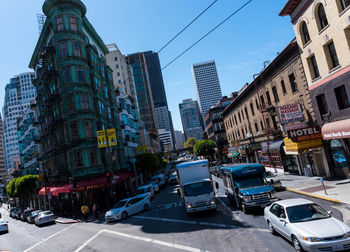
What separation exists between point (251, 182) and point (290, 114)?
11.2 meters

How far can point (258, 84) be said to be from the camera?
34.7m

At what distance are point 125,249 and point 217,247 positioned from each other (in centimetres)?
454

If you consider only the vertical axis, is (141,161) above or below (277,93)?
below

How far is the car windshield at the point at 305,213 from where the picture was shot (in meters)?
8.77

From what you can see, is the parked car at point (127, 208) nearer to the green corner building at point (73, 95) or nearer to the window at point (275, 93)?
the green corner building at point (73, 95)

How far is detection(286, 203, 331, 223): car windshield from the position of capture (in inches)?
345

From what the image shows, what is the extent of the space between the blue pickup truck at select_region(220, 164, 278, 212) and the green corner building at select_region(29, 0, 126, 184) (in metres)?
17.2

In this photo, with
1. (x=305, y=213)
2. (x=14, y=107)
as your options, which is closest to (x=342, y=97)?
(x=305, y=213)

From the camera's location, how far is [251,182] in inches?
616

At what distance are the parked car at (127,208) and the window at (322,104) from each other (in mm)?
17593

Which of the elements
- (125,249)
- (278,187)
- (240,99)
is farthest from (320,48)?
(240,99)

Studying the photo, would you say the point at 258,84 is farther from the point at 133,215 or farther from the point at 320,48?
the point at 133,215

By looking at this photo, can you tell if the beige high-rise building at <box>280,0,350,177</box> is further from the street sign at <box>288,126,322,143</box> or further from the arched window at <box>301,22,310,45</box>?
the street sign at <box>288,126,322,143</box>

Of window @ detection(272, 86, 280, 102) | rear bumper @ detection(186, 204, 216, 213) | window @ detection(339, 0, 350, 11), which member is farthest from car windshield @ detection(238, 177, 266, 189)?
window @ detection(272, 86, 280, 102)
